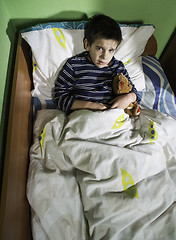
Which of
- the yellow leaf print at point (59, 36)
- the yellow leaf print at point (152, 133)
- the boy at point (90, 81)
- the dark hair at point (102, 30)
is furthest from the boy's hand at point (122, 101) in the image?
the yellow leaf print at point (59, 36)

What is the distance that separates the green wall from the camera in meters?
0.72

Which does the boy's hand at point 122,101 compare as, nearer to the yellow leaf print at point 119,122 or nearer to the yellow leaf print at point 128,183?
the yellow leaf print at point 119,122

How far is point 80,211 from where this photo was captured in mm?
604

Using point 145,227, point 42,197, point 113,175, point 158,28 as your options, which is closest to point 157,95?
point 158,28

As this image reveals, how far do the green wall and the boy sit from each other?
15 centimetres

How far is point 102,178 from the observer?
64 centimetres

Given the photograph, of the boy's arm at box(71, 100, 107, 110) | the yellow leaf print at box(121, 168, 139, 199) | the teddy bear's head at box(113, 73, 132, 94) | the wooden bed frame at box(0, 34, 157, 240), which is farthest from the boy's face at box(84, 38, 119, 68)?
the yellow leaf print at box(121, 168, 139, 199)

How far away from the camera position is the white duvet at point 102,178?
1.86ft

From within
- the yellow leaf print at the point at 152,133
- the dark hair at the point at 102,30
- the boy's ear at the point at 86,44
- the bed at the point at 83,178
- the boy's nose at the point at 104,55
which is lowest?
the bed at the point at 83,178

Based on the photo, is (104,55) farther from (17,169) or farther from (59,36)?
(17,169)

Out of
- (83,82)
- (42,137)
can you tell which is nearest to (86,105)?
(83,82)

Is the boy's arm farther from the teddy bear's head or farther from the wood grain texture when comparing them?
the wood grain texture

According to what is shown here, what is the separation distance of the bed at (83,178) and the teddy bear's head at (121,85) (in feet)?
0.53

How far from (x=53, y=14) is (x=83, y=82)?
414mm
